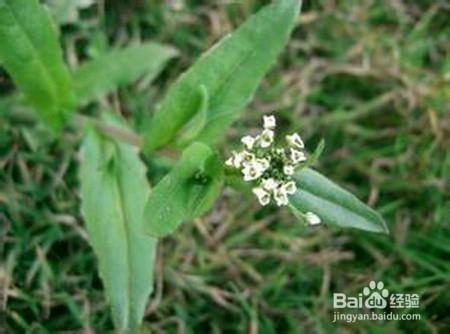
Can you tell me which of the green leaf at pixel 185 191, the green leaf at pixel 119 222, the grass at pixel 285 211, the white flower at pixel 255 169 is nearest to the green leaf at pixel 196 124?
the green leaf at pixel 185 191

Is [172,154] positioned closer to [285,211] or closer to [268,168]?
[268,168]

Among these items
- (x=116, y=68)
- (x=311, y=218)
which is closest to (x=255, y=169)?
(x=311, y=218)

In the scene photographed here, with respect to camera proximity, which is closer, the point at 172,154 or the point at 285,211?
the point at 172,154

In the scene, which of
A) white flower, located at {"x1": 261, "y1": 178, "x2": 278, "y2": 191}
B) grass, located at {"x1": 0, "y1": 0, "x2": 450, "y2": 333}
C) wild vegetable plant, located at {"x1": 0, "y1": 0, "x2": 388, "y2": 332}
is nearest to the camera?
white flower, located at {"x1": 261, "y1": 178, "x2": 278, "y2": 191}

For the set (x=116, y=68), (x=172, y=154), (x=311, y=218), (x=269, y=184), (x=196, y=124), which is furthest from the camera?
(x=116, y=68)

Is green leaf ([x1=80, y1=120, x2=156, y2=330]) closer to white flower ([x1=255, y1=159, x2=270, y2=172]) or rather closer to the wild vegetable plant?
the wild vegetable plant

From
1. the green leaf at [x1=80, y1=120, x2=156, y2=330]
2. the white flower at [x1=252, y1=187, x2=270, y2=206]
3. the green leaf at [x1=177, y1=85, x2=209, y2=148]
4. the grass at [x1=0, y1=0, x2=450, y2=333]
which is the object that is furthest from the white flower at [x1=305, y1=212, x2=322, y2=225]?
the grass at [x1=0, y1=0, x2=450, y2=333]
